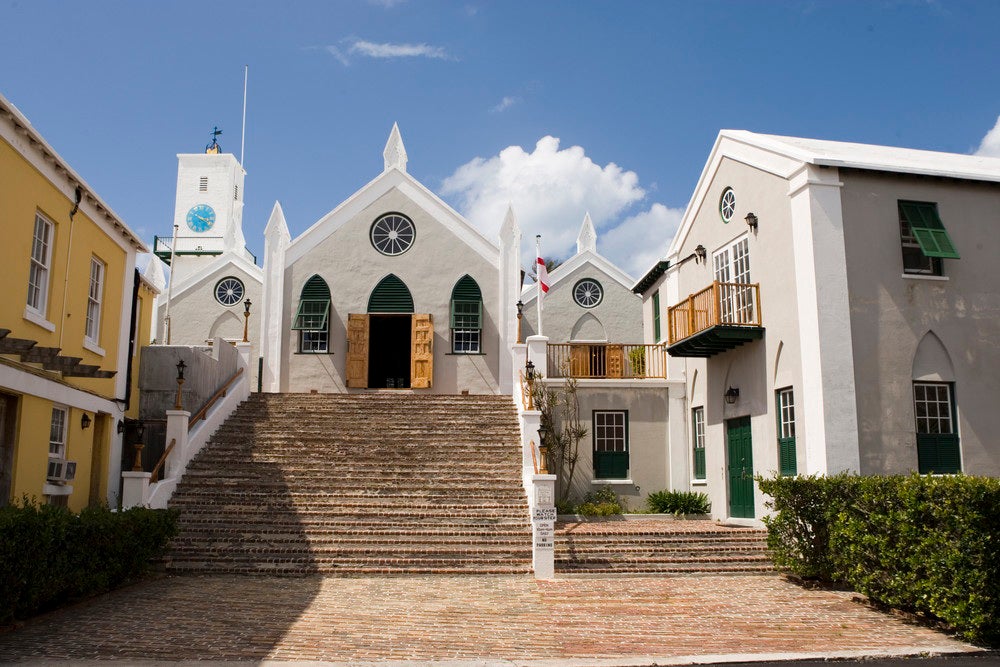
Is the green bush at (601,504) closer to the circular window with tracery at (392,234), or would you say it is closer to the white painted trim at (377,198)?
the white painted trim at (377,198)

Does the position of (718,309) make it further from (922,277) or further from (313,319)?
(313,319)

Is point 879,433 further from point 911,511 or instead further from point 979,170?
point 979,170

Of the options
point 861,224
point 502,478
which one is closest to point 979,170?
point 861,224

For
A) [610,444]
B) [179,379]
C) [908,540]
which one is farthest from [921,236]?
[179,379]

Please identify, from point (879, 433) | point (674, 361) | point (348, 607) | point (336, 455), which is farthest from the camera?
point (674, 361)

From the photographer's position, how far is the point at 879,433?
1389 centimetres

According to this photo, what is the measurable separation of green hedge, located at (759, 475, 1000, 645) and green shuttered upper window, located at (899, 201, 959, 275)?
5.12 meters

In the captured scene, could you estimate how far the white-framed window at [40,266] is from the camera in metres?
12.5

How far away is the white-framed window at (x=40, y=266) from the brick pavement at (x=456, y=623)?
4.45 metres

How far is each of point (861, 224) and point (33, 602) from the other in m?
13.3

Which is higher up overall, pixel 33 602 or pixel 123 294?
pixel 123 294

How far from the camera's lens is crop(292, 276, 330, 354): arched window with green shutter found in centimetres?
2364

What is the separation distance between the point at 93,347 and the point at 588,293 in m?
18.6

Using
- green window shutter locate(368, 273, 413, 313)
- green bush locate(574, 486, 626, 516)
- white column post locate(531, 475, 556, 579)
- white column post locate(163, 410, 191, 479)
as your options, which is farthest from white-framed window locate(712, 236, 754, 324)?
white column post locate(163, 410, 191, 479)
